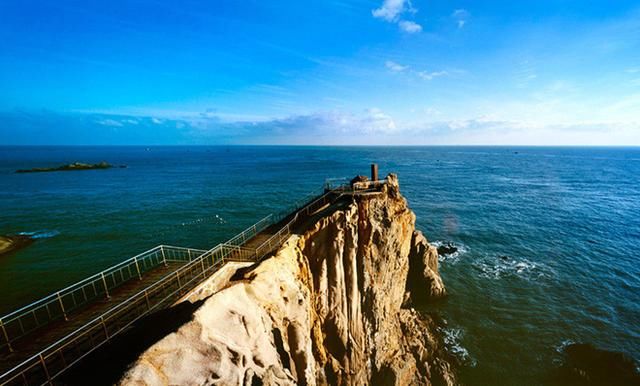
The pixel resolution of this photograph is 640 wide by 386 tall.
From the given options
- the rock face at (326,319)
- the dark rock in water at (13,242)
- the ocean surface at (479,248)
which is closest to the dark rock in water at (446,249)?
the ocean surface at (479,248)

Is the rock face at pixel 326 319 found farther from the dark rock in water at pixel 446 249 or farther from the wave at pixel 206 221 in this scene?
the wave at pixel 206 221

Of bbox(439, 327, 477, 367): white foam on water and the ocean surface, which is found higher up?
the ocean surface

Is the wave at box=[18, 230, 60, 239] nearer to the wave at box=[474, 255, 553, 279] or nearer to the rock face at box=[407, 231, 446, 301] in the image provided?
the rock face at box=[407, 231, 446, 301]

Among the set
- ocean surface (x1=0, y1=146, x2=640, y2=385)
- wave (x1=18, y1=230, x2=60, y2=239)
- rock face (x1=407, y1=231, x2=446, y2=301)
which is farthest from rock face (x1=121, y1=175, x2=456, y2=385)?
wave (x1=18, y1=230, x2=60, y2=239)

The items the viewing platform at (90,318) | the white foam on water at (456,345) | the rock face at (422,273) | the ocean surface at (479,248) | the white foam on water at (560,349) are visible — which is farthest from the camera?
the rock face at (422,273)

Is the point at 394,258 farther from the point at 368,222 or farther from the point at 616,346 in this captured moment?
the point at 616,346

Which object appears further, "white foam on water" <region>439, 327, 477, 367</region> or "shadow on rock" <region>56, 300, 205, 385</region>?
"white foam on water" <region>439, 327, 477, 367</region>

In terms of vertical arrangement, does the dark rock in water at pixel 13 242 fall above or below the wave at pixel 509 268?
above
